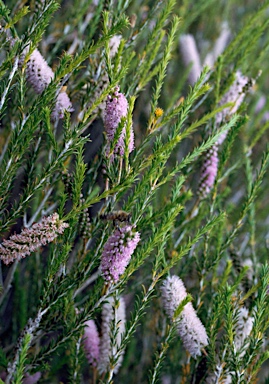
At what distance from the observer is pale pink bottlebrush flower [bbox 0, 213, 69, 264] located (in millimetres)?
625

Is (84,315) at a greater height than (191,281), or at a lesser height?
lesser

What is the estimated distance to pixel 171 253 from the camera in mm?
930

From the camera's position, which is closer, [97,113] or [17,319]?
[97,113]

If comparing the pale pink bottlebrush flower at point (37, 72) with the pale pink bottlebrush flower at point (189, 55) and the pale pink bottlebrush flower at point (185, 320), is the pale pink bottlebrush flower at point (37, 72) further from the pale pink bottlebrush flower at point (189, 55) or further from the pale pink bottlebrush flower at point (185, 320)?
the pale pink bottlebrush flower at point (189, 55)

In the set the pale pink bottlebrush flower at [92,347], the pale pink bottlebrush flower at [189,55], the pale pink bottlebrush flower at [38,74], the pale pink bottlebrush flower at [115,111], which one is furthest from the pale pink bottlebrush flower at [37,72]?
the pale pink bottlebrush flower at [189,55]

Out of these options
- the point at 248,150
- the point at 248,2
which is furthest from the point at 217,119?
the point at 248,2

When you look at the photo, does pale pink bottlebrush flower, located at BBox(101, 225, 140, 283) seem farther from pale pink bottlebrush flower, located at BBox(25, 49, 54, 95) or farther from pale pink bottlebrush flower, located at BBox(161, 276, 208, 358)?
pale pink bottlebrush flower, located at BBox(25, 49, 54, 95)

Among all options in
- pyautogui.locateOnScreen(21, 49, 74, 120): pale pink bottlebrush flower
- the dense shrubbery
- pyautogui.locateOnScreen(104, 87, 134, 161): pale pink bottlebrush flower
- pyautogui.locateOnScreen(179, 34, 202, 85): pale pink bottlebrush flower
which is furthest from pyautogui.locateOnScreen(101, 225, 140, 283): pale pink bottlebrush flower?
pyautogui.locateOnScreen(179, 34, 202, 85): pale pink bottlebrush flower

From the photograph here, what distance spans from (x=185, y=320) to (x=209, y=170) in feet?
1.02

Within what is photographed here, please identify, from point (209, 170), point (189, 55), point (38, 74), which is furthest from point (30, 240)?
point (189, 55)

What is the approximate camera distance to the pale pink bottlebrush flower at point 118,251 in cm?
63

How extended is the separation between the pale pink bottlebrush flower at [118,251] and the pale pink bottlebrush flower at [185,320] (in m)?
0.14

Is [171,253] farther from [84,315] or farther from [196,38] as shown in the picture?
[196,38]

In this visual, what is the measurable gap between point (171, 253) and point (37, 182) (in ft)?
1.18
